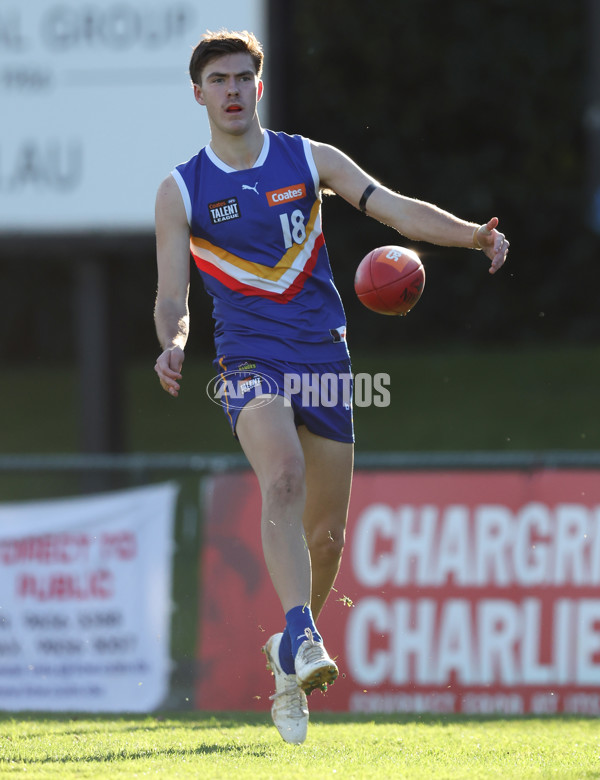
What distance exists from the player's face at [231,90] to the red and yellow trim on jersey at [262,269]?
50cm

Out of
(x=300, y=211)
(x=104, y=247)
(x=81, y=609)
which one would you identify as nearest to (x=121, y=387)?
(x=104, y=247)

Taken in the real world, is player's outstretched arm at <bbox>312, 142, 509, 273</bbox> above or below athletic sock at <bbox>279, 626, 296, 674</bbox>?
above

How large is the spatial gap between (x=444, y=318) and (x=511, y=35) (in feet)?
14.8

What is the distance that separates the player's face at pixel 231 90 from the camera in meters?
5.61

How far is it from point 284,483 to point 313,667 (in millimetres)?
746

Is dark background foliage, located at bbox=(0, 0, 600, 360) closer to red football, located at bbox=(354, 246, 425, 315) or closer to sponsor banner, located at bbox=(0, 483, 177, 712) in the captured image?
sponsor banner, located at bbox=(0, 483, 177, 712)

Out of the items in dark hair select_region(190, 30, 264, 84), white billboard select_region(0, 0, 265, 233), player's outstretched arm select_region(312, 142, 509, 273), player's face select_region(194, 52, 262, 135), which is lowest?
player's outstretched arm select_region(312, 142, 509, 273)

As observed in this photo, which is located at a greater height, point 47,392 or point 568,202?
point 568,202

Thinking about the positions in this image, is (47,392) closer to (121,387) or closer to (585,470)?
(121,387)

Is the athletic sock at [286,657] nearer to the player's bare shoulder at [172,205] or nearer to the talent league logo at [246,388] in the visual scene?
the talent league logo at [246,388]

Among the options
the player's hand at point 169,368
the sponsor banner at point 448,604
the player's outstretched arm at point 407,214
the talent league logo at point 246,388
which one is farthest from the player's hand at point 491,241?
the sponsor banner at point 448,604

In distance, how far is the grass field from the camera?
4844 millimetres

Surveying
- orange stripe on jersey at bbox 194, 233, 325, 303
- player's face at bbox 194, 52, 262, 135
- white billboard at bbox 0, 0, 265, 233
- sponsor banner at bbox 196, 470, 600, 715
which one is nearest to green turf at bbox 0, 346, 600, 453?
white billboard at bbox 0, 0, 265, 233

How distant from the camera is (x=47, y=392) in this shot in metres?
20.1
